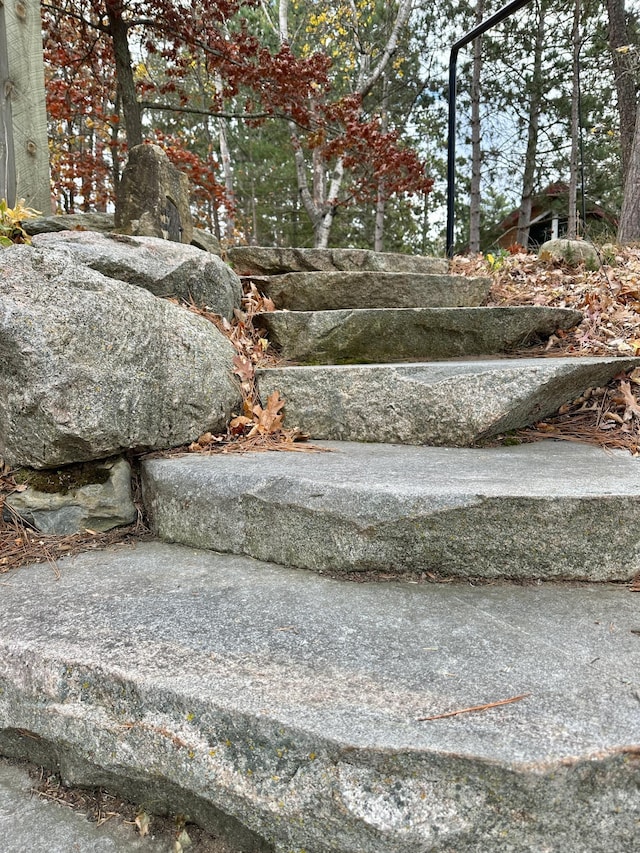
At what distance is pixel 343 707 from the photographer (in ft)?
2.97

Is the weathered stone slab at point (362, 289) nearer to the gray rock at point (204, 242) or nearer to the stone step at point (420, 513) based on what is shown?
the gray rock at point (204, 242)

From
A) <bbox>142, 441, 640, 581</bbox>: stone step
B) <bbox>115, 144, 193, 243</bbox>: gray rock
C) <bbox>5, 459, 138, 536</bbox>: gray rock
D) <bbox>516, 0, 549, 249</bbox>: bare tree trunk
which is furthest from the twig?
<bbox>516, 0, 549, 249</bbox>: bare tree trunk

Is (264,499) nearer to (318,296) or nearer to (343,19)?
(318,296)

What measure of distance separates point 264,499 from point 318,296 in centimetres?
191

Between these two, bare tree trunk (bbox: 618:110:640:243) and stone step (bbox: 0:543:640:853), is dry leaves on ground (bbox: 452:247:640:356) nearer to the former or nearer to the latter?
bare tree trunk (bbox: 618:110:640:243)

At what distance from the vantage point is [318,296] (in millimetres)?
3133

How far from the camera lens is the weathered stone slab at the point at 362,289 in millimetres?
3086

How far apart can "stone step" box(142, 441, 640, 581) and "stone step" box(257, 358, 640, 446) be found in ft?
0.71

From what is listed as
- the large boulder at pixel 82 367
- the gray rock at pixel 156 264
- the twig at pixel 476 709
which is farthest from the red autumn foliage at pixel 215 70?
the twig at pixel 476 709

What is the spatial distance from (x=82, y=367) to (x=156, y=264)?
0.89 meters

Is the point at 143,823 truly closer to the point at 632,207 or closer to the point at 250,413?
the point at 250,413

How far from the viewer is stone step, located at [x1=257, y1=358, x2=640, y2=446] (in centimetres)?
185

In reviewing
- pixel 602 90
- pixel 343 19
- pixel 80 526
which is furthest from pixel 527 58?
pixel 80 526

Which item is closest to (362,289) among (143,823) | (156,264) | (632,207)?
(156,264)
